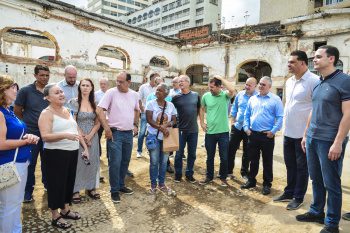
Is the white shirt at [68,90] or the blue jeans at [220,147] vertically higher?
the white shirt at [68,90]


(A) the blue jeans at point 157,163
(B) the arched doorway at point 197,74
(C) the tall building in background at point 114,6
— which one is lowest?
(A) the blue jeans at point 157,163

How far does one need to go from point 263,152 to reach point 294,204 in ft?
2.99

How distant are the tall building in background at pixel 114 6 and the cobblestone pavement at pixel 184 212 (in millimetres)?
66492

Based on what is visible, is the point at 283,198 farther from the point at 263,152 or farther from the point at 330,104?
the point at 330,104

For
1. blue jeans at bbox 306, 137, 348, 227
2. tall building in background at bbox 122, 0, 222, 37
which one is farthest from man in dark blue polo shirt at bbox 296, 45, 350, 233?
tall building in background at bbox 122, 0, 222, 37

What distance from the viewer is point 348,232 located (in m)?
2.90

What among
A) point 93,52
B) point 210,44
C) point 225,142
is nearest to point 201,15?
point 210,44

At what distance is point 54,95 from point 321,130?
3.04 meters

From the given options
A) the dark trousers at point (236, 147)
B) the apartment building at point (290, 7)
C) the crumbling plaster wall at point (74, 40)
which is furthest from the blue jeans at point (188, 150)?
the apartment building at point (290, 7)

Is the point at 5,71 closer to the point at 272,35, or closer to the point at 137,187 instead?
the point at 137,187

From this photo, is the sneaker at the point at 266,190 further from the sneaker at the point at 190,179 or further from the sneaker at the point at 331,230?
the sneaker at the point at 331,230

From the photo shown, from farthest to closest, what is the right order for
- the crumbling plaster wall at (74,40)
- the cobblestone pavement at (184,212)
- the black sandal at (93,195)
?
the crumbling plaster wall at (74,40) < the black sandal at (93,195) < the cobblestone pavement at (184,212)

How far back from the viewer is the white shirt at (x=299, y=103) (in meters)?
3.42

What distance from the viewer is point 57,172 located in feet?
9.62
